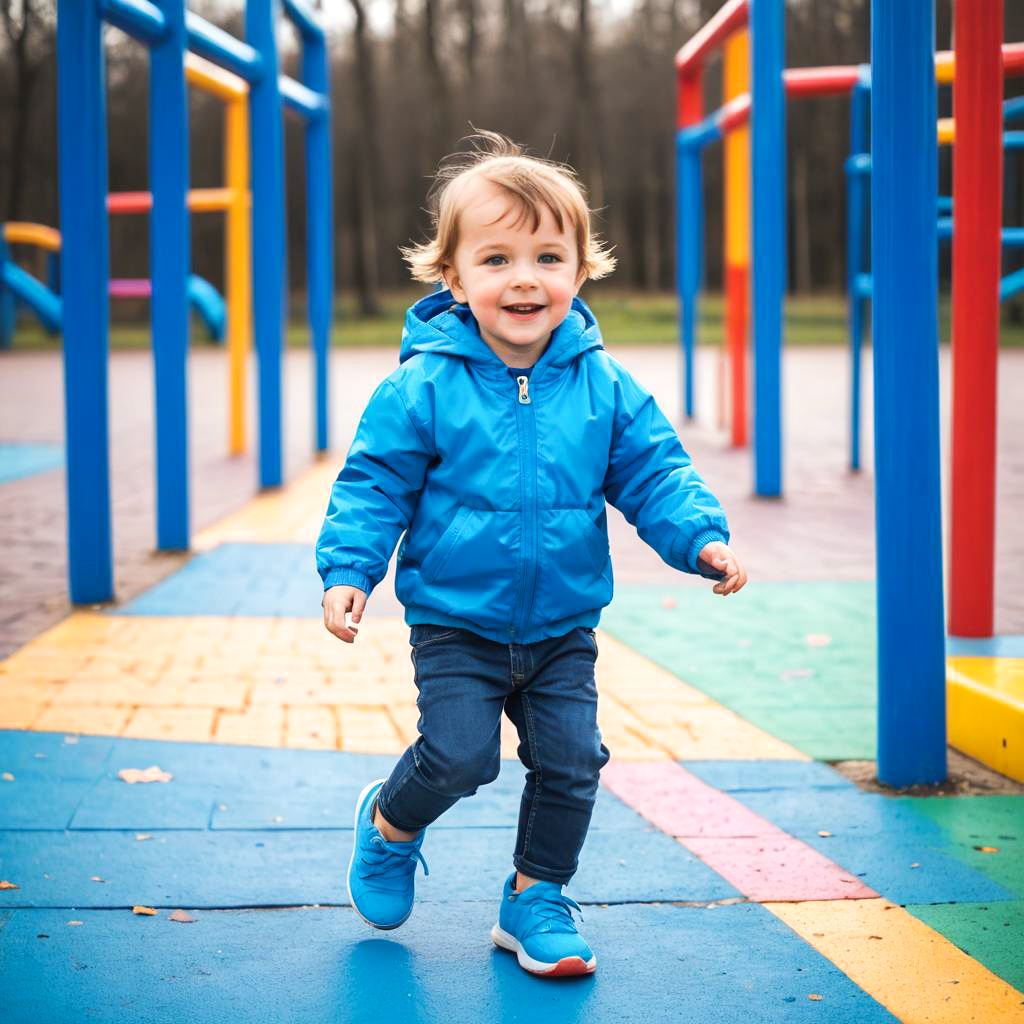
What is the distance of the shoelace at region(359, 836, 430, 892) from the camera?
234 cm

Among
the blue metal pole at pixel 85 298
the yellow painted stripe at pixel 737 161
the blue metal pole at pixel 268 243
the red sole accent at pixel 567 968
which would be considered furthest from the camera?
the yellow painted stripe at pixel 737 161

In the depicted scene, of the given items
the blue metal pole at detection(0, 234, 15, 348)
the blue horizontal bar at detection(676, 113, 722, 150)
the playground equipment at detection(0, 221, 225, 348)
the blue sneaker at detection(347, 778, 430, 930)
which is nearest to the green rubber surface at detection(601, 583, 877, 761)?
the blue sneaker at detection(347, 778, 430, 930)

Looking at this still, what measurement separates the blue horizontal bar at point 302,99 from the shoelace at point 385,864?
247 inches

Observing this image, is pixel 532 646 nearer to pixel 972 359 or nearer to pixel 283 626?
pixel 972 359

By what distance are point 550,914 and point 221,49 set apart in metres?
5.04

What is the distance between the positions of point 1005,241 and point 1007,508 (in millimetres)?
1307

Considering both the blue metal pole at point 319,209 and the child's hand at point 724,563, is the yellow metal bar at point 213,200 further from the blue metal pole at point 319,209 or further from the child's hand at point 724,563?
the child's hand at point 724,563

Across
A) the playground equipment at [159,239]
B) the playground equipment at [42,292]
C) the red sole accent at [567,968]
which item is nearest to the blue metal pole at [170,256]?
the playground equipment at [159,239]

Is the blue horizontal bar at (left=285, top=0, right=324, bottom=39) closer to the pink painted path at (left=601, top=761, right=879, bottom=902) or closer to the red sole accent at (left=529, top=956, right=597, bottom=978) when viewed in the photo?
the pink painted path at (left=601, top=761, right=879, bottom=902)

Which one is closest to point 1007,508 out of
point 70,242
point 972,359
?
point 972,359

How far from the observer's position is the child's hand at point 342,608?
2.17m

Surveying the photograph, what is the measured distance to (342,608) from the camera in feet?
7.15

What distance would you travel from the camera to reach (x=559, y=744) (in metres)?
2.27

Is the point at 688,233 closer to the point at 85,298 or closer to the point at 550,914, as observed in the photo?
the point at 85,298
